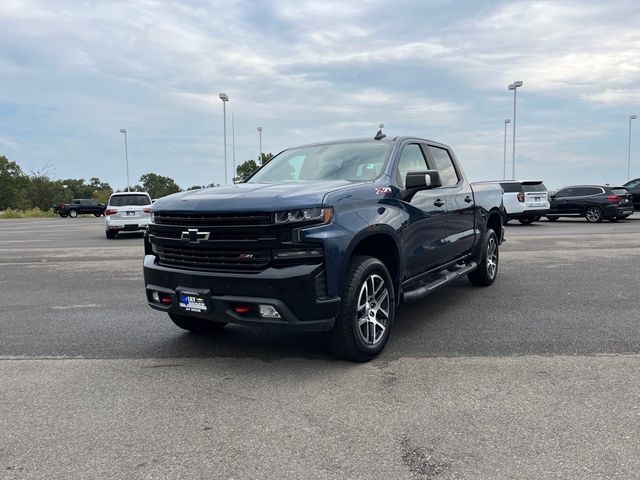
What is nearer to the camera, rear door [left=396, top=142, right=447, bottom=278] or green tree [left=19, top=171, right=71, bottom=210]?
rear door [left=396, top=142, right=447, bottom=278]

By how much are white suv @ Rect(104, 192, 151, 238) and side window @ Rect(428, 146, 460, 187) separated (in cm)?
1332

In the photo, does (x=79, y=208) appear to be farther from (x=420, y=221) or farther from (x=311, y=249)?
(x=311, y=249)

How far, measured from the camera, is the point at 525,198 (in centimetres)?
2025

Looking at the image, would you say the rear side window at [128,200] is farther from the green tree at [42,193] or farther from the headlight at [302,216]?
the green tree at [42,193]

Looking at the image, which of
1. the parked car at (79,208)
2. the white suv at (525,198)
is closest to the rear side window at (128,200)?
the white suv at (525,198)

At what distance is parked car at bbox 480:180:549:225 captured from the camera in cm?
2027

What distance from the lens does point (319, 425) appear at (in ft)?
10.7

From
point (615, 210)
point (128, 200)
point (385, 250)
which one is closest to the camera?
point (385, 250)

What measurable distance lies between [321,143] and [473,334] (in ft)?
8.70

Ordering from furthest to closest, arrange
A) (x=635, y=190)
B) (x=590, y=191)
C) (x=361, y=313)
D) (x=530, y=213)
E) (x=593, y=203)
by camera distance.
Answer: (x=635, y=190), (x=590, y=191), (x=593, y=203), (x=530, y=213), (x=361, y=313)

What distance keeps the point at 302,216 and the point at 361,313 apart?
994 mm

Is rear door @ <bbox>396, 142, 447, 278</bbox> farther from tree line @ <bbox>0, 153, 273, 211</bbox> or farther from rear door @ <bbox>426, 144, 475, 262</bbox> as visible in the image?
tree line @ <bbox>0, 153, 273, 211</bbox>

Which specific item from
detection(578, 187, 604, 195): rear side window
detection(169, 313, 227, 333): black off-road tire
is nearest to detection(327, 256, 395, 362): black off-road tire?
detection(169, 313, 227, 333): black off-road tire

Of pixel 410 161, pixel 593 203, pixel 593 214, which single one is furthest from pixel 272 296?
pixel 593 214
